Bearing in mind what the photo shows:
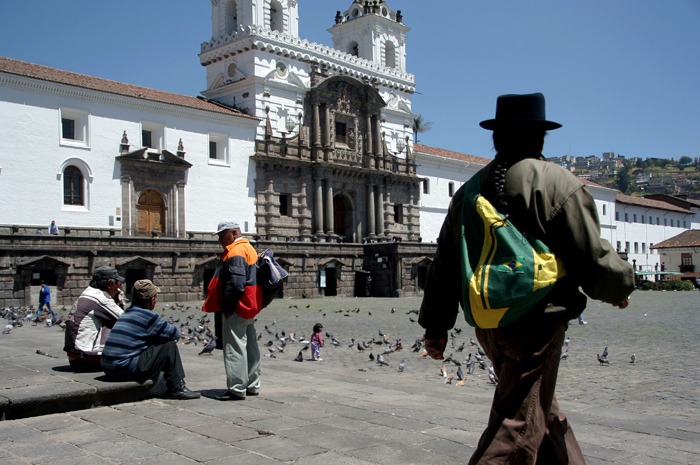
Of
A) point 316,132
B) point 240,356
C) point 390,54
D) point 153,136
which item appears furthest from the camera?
point 390,54

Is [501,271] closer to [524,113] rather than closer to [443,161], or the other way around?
[524,113]

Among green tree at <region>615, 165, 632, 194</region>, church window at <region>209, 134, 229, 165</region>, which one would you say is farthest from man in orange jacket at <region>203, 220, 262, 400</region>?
green tree at <region>615, 165, 632, 194</region>

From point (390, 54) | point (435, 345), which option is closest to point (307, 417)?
point (435, 345)

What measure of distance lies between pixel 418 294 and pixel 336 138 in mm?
11349

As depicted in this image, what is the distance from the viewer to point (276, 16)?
42.2 m

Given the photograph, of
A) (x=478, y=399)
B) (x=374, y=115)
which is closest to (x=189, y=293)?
(x=374, y=115)

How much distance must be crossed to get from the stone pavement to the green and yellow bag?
5.71 feet

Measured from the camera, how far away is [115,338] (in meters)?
6.41

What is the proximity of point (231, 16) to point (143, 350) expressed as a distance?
3836cm

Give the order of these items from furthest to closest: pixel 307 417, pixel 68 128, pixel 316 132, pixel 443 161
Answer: pixel 443 161, pixel 316 132, pixel 68 128, pixel 307 417

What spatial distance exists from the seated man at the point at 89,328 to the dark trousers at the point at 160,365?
0.87m

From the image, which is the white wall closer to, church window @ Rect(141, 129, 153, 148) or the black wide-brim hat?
church window @ Rect(141, 129, 153, 148)

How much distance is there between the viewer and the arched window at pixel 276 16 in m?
41.8

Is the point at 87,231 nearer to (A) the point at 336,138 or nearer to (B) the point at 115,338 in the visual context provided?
(A) the point at 336,138
